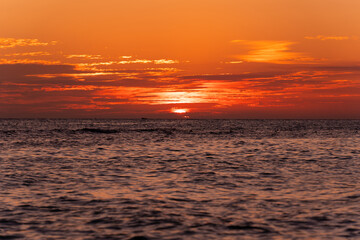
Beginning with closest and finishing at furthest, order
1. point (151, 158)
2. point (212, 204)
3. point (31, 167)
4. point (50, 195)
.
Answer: point (212, 204)
point (50, 195)
point (31, 167)
point (151, 158)

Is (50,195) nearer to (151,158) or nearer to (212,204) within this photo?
(212,204)

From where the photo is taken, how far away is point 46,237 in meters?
12.9

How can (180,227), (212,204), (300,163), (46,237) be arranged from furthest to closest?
1. (300,163)
2. (212,204)
3. (180,227)
4. (46,237)

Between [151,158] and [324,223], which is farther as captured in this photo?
[151,158]

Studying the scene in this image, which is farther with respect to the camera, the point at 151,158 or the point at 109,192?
the point at 151,158

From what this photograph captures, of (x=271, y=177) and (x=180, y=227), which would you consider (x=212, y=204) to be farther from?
(x=271, y=177)

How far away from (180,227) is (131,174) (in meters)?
12.4

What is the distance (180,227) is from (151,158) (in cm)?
2255

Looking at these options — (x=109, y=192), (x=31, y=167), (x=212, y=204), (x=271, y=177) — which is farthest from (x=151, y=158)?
(x=212, y=204)

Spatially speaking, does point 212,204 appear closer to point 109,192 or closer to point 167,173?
point 109,192

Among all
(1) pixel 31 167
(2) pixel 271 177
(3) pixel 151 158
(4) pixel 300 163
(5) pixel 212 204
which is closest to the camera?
(5) pixel 212 204

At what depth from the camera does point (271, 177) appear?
2506cm

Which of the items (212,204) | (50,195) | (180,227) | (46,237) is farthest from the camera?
(50,195)

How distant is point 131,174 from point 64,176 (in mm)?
3678
